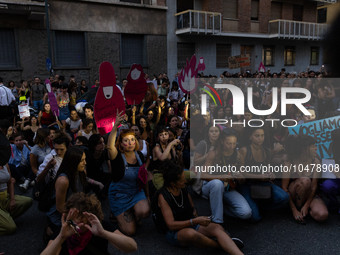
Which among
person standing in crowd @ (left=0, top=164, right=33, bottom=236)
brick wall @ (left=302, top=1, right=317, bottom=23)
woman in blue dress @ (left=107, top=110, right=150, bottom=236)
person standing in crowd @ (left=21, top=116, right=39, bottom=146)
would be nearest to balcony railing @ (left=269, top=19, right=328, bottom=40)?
brick wall @ (left=302, top=1, right=317, bottom=23)

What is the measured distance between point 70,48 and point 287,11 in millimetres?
17670

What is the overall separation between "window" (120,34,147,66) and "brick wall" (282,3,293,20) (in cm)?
1294

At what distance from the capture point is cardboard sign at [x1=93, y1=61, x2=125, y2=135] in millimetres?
4332

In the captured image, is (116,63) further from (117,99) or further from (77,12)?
(117,99)

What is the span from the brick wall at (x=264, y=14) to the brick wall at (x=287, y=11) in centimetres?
182

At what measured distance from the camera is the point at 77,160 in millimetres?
3432

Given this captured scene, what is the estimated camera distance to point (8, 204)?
4148mm

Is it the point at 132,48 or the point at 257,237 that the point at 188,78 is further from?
the point at 132,48

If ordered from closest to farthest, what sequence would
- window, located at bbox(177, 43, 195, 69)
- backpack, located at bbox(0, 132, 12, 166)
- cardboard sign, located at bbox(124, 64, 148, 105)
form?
backpack, located at bbox(0, 132, 12, 166)
cardboard sign, located at bbox(124, 64, 148, 105)
window, located at bbox(177, 43, 195, 69)

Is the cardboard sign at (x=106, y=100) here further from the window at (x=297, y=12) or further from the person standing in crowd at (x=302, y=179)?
the window at (x=297, y=12)

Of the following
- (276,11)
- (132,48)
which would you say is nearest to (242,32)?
(276,11)

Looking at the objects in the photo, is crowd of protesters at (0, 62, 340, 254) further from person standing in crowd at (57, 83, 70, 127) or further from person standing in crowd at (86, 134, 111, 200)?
person standing in crowd at (57, 83, 70, 127)

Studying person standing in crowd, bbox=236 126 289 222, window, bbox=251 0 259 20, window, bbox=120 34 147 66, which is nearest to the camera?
person standing in crowd, bbox=236 126 289 222

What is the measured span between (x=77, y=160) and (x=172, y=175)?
105 cm
